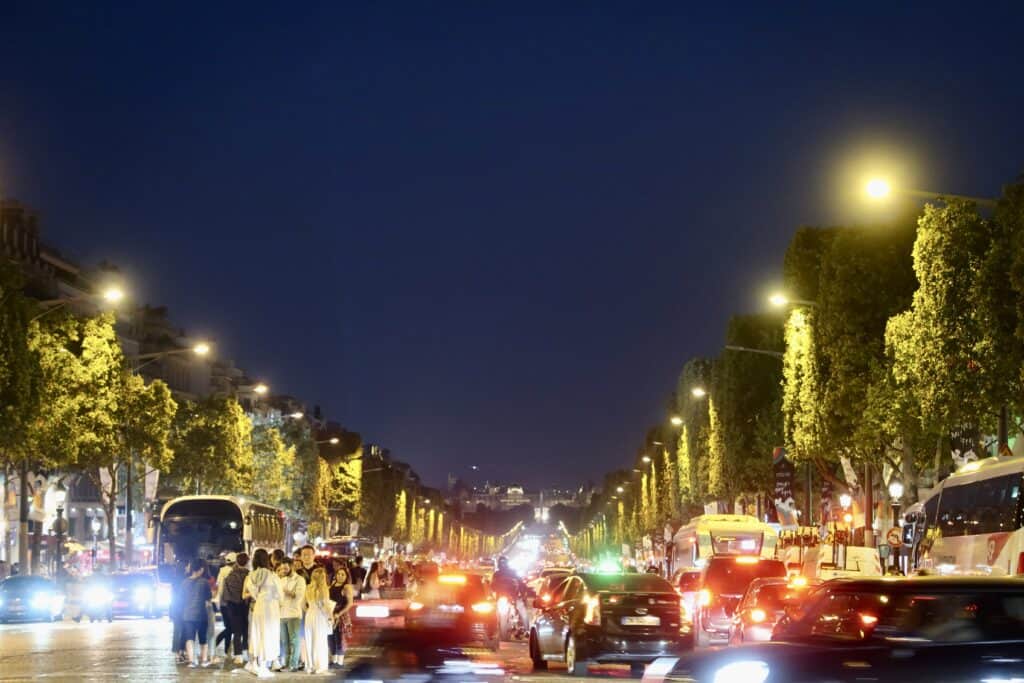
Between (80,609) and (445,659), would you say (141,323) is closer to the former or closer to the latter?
(80,609)

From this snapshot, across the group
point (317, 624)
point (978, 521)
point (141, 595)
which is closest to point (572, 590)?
point (317, 624)

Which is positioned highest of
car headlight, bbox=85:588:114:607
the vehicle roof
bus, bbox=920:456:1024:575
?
bus, bbox=920:456:1024:575

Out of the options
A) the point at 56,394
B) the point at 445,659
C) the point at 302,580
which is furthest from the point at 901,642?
the point at 56,394

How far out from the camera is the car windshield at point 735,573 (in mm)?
37094

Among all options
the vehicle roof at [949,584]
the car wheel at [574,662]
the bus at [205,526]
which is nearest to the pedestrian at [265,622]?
the car wheel at [574,662]

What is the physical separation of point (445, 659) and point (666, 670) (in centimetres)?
473

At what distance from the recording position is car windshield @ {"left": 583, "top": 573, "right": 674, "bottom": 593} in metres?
26.6

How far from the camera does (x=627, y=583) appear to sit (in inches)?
1057

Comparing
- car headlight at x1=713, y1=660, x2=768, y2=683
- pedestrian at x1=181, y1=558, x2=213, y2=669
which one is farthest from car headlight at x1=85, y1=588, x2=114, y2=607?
car headlight at x1=713, y1=660, x2=768, y2=683

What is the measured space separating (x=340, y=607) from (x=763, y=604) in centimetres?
739

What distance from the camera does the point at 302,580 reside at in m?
26.3

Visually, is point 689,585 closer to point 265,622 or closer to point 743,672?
point 265,622

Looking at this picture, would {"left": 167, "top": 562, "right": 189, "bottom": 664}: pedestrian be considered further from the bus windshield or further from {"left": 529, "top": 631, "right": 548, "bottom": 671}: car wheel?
the bus windshield

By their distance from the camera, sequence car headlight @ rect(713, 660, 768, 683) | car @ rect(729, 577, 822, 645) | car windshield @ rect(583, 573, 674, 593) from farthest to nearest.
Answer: car @ rect(729, 577, 822, 645), car windshield @ rect(583, 573, 674, 593), car headlight @ rect(713, 660, 768, 683)
